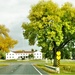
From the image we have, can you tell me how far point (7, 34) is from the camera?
74312 millimetres

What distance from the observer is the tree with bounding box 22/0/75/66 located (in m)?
53.4

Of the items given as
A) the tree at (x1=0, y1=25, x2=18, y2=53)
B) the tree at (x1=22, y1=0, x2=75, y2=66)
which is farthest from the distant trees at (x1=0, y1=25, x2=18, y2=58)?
the tree at (x1=22, y1=0, x2=75, y2=66)

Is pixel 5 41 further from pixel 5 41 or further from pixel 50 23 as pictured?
pixel 50 23

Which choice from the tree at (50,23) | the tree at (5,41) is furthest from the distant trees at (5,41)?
the tree at (50,23)

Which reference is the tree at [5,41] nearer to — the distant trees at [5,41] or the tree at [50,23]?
the distant trees at [5,41]

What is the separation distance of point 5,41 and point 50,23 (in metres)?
22.2

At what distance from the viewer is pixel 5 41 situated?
73.4 m

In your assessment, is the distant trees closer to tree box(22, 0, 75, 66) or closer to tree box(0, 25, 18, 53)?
tree box(0, 25, 18, 53)

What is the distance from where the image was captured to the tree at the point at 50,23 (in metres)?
53.4

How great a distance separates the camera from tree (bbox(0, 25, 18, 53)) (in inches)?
2862

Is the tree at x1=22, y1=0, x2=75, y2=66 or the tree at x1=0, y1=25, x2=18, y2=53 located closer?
the tree at x1=22, y1=0, x2=75, y2=66

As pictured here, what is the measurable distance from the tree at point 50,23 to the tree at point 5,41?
1694 cm

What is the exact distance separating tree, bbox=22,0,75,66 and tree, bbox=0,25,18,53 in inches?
667

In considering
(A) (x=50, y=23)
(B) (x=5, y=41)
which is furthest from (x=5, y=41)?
(A) (x=50, y=23)
